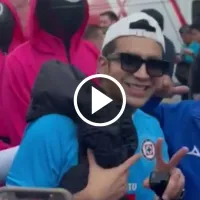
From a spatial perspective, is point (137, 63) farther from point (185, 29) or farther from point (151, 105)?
point (185, 29)

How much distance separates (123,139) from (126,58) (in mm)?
334

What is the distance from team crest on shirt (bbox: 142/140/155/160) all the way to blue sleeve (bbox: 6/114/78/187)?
0.34 metres

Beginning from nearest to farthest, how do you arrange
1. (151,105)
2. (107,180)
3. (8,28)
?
(107,180) < (151,105) < (8,28)

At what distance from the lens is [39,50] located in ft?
12.9

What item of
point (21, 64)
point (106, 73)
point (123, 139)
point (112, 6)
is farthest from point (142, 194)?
point (112, 6)

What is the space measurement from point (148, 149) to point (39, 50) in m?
1.41

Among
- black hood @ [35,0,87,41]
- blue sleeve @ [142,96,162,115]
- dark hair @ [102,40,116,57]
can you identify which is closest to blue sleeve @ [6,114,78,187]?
dark hair @ [102,40,116,57]

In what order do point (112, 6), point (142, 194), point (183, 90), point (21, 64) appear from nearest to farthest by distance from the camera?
point (142, 194) → point (183, 90) → point (21, 64) → point (112, 6)

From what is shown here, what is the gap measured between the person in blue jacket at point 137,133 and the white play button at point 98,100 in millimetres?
84

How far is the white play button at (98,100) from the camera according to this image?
2387mm

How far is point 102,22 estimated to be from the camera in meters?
4.51

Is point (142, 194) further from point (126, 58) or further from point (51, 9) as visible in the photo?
point (51, 9)

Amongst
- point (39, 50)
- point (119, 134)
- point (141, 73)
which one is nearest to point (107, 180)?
point (119, 134)

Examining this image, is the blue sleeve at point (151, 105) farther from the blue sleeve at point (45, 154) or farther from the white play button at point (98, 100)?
the blue sleeve at point (45, 154)
